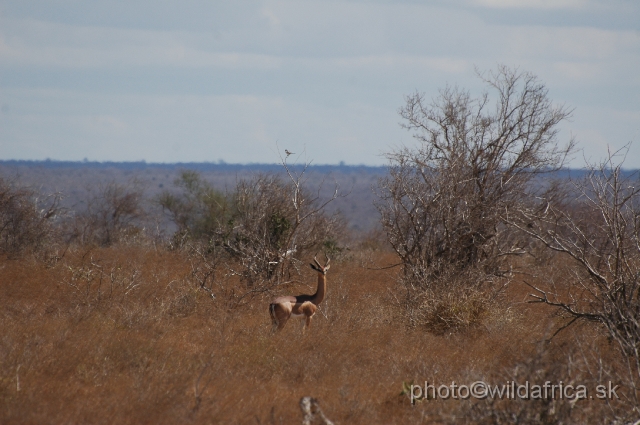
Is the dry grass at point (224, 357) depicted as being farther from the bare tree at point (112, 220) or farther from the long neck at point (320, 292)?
the bare tree at point (112, 220)

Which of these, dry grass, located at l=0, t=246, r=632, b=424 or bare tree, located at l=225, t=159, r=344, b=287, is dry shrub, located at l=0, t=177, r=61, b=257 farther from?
bare tree, located at l=225, t=159, r=344, b=287

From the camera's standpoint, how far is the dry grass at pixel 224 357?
596cm

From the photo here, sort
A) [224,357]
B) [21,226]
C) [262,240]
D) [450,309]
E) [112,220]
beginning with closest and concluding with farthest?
[224,357]
[450,309]
[262,240]
[21,226]
[112,220]

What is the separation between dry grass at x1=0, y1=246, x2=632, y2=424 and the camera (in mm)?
5961

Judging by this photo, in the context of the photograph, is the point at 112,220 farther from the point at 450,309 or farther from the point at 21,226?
the point at 450,309

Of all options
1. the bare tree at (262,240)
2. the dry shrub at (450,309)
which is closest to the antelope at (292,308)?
the dry shrub at (450,309)

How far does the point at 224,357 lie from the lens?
7.87 meters

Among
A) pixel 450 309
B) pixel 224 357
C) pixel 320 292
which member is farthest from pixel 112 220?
pixel 224 357

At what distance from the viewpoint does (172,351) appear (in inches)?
312

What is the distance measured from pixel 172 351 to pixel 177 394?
1.94 metres

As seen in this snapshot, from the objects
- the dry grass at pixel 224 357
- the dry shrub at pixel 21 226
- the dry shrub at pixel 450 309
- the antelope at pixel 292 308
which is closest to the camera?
the dry grass at pixel 224 357

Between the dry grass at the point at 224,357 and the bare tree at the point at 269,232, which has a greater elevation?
the bare tree at the point at 269,232

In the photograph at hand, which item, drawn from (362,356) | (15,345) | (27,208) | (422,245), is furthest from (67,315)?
(27,208)

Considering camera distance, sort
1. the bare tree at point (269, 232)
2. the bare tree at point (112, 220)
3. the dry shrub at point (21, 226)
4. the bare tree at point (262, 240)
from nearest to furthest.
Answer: the bare tree at point (262, 240), the bare tree at point (269, 232), the dry shrub at point (21, 226), the bare tree at point (112, 220)
